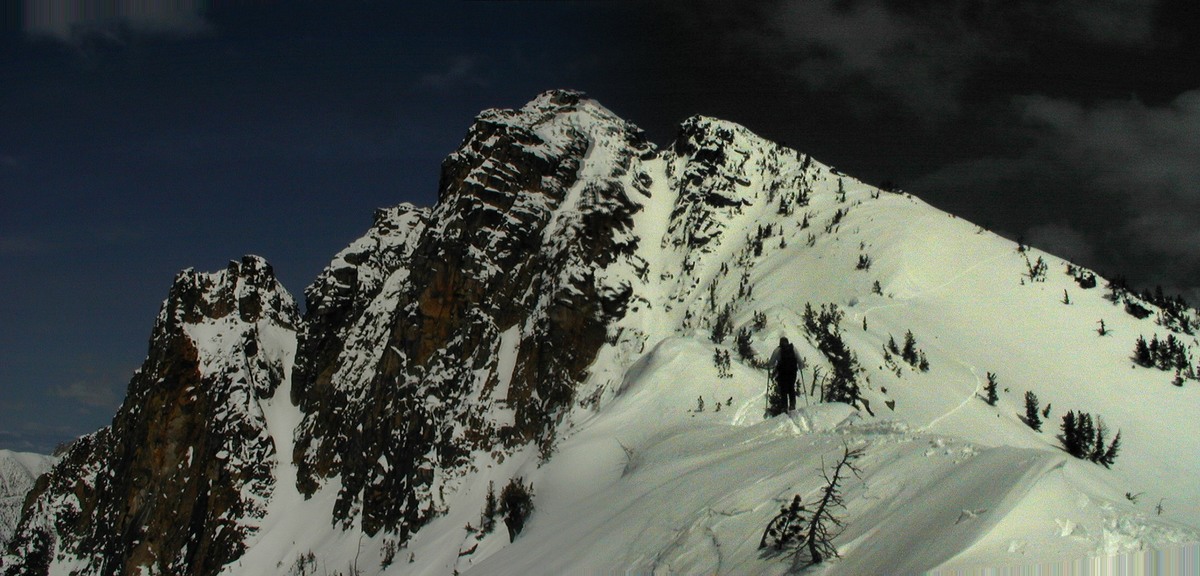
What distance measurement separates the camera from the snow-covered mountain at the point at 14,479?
10975cm

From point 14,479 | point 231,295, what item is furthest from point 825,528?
point 14,479

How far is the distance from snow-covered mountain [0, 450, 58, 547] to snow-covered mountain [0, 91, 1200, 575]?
231 ft

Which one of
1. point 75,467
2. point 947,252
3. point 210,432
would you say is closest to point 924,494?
point 947,252

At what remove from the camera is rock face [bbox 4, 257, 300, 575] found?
1494 inches

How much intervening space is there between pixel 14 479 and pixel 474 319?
506 feet

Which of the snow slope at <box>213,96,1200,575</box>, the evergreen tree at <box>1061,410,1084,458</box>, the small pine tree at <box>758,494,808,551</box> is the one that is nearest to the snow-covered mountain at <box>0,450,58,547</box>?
the snow slope at <box>213,96,1200,575</box>

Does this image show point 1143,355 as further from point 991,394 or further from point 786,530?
point 786,530

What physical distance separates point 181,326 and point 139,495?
8145mm

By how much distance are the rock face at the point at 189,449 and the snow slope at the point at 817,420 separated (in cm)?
218

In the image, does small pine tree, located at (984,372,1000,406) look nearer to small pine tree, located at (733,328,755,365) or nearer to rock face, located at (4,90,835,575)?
small pine tree, located at (733,328,755,365)

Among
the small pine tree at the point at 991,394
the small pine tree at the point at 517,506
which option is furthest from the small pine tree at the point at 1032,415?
the small pine tree at the point at 517,506

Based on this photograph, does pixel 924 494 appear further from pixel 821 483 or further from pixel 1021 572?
pixel 1021 572

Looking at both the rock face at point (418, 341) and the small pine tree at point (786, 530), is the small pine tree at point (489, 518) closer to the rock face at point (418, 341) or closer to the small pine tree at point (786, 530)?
the rock face at point (418, 341)

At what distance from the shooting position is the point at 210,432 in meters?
39.9
